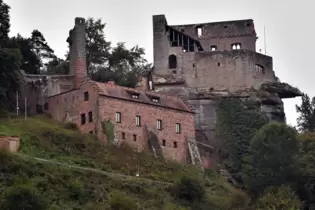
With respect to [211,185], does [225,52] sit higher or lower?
higher

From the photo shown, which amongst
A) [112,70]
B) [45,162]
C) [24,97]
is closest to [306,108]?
[112,70]

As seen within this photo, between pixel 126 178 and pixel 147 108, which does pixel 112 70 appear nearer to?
pixel 147 108

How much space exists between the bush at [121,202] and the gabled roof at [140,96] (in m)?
12.0

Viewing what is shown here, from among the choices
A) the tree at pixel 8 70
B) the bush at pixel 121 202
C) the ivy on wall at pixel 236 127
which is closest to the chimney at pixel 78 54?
the tree at pixel 8 70

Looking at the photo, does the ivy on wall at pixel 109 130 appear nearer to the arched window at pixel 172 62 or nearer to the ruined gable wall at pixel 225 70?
the ruined gable wall at pixel 225 70

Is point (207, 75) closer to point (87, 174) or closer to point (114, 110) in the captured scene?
point (114, 110)

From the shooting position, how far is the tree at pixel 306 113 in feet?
280

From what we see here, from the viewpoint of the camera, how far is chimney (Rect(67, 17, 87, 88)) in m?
74.5

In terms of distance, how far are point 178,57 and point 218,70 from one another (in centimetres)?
Answer: 312

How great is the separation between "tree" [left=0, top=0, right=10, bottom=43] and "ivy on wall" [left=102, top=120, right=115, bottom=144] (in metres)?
9.53

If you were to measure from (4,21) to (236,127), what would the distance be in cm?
1696

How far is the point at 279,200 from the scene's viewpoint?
6356 cm

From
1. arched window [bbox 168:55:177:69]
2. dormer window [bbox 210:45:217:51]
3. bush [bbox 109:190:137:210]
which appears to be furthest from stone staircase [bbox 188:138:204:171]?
dormer window [bbox 210:45:217:51]

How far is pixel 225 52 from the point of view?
82.5m
